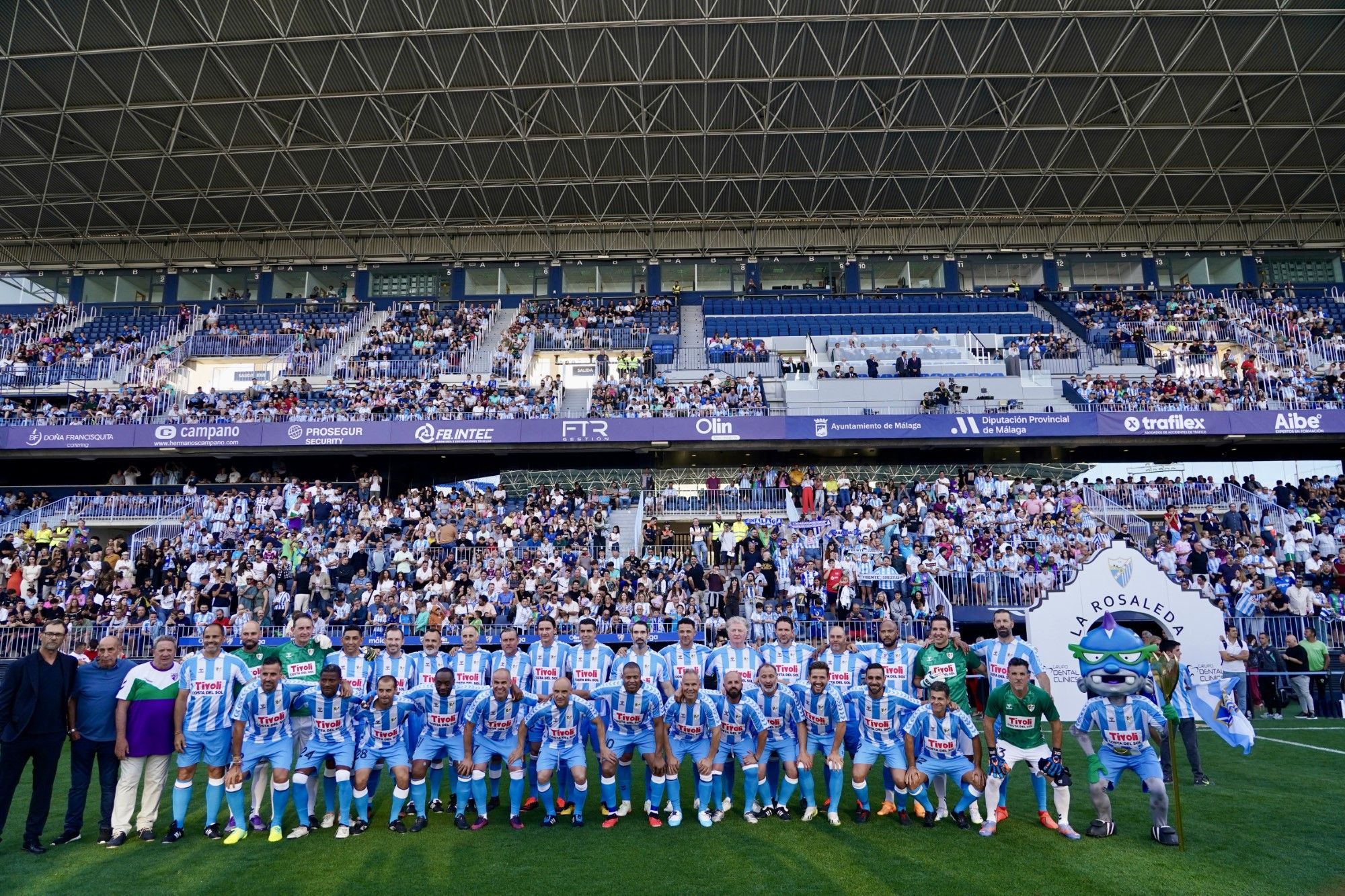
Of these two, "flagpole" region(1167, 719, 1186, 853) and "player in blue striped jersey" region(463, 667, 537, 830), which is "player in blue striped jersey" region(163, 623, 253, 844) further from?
"flagpole" region(1167, 719, 1186, 853)

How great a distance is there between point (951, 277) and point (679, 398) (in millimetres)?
15259

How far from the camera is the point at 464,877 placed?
678cm

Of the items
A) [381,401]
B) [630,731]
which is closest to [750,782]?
[630,731]

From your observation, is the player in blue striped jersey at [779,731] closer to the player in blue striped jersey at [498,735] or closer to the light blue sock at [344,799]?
the player in blue striped jersey at [498,735]

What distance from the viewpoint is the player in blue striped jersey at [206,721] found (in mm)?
7984

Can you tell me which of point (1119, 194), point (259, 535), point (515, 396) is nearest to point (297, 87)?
point (515, 396)

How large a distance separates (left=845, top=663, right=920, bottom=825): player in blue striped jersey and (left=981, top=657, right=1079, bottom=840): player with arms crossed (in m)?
0.73

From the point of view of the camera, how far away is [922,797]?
8.27m

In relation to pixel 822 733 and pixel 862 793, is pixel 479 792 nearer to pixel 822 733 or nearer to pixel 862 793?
pixel 822 733

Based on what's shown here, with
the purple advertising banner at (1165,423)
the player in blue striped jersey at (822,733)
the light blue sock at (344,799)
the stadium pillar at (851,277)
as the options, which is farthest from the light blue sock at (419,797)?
the stadium pillar at (851,277)

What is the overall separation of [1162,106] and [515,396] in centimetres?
2250

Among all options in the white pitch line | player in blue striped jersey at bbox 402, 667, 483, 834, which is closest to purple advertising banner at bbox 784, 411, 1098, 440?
the white pitch line

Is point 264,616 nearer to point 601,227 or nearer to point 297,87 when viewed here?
point 297,87

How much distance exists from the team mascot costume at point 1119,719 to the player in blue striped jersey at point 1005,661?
0.44m
